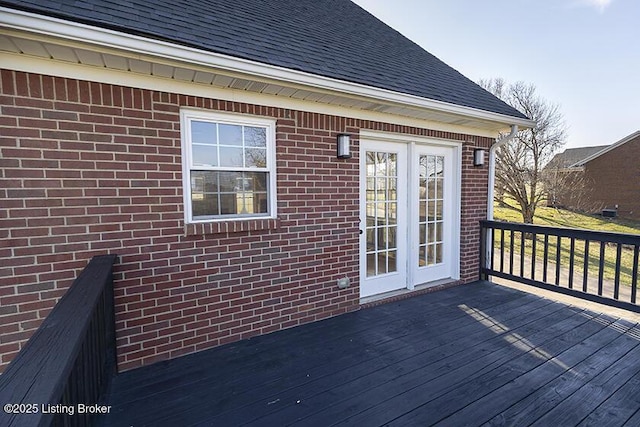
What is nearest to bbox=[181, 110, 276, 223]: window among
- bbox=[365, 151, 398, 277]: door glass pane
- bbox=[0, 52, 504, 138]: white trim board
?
bbox=[0, 52, 504, 138]: white trim board

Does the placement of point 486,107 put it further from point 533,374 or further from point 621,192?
point 621,192

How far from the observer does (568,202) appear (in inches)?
629

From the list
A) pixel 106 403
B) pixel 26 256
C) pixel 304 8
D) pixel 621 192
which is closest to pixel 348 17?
pixel 304 8

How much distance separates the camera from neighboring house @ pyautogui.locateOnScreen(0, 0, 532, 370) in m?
2.28

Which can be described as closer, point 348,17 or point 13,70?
point 13,70

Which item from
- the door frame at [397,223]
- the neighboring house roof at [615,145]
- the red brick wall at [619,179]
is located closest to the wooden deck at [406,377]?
the door frame at [397,223]

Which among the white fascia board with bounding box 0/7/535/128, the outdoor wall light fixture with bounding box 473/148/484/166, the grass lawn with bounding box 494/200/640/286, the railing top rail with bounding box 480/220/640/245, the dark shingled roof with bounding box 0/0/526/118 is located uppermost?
the dark shingled roof with bounding box 0/0/526/118

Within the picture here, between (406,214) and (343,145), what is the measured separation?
154cm

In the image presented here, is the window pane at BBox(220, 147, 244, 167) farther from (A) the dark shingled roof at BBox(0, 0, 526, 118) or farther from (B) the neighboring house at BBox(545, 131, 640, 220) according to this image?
(B) the neighboring house at BBox(545, 131, 640, 220)

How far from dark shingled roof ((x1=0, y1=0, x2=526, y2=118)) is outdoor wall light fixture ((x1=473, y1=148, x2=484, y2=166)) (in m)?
0.66

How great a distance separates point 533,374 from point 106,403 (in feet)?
10.9

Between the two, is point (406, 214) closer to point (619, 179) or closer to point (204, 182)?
point (204, 182)

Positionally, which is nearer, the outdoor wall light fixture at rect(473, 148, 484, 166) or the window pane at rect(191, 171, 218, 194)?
the window pane at rect(191, 171, 218, 194)

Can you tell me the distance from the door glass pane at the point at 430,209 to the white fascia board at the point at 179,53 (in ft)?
3.68
